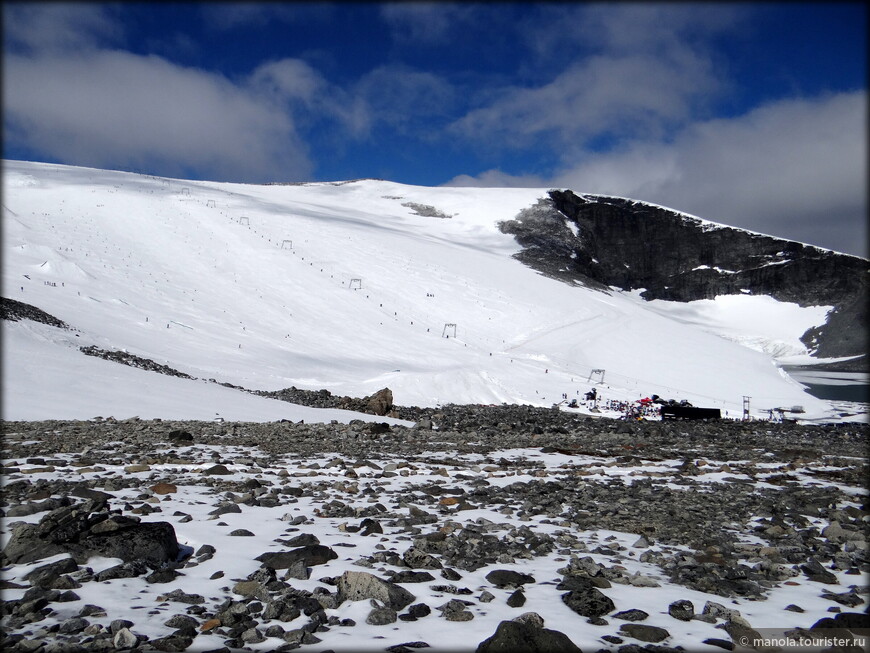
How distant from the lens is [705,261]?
11925cm

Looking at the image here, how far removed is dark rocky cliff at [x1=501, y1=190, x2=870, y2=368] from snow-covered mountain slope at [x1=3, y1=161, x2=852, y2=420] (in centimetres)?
5390

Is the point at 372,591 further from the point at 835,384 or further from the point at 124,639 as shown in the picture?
the point at 835,384

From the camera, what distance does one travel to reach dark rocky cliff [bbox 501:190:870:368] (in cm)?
11312

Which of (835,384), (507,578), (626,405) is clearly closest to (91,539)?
(507,578)

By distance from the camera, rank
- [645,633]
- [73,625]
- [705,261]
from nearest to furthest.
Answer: [73,625], [645,633], [705,261]

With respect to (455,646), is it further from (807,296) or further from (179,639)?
(807,296)

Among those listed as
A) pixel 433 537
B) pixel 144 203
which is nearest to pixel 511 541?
pixel 433 537

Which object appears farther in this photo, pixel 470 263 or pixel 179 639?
pixel 470 263

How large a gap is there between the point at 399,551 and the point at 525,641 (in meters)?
2.24

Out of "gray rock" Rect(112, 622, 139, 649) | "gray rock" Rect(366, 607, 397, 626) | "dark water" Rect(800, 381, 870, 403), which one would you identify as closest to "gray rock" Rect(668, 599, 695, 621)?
"gray rock" Rect(366, 607, 397, 626)

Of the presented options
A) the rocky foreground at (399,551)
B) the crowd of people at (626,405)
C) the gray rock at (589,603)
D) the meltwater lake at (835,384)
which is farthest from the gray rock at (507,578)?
the meltwater lake at (835,384)

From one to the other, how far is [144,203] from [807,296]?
123502 mm

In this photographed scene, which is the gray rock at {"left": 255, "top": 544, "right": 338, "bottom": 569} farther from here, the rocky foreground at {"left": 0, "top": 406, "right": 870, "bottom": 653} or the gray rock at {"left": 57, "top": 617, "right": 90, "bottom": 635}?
the gray rock at {"left": 57, "top": 617, "right": 90, "bottom": 635}

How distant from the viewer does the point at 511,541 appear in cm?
605
